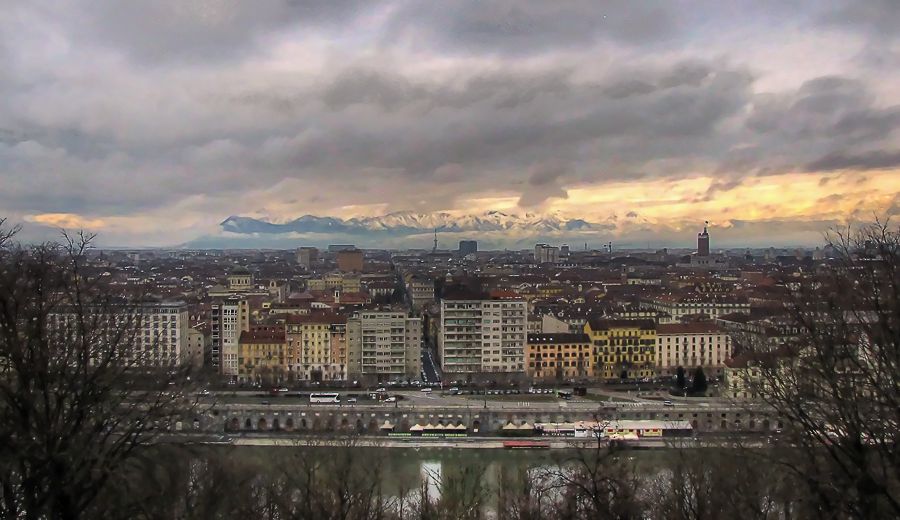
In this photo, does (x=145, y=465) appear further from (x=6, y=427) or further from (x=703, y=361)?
(x=703, y=361)

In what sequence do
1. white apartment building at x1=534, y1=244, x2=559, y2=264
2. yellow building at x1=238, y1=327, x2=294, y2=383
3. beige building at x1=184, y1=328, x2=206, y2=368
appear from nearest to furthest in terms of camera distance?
yellow building at x1=238, y1=327, x2=294, y2=383 → beige building at x1=184, y1=328, x2=206, y2=368 → white apartment building at x1=534, y1=244, x2=559, y2=264

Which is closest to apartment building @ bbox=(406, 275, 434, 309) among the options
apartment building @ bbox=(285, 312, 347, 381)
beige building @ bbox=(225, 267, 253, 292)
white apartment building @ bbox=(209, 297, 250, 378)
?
beige building @ bbox=(225, 267, 253, 292)

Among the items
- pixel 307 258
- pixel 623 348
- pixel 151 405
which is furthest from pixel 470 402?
Result: pixel 307 258

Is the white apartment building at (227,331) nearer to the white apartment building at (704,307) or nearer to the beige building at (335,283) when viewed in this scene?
the white apartment building at (704,307)

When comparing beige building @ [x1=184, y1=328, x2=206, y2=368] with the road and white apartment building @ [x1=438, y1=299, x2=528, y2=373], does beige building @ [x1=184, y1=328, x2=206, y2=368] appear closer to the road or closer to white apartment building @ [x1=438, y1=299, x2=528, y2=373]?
the road

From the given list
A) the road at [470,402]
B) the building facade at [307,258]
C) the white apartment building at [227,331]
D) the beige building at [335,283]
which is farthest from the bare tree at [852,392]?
the building facade at [307,258]

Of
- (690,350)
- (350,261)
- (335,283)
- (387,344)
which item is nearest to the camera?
(387,344)

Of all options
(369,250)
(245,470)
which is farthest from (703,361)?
(369,250)

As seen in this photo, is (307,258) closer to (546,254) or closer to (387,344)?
(546,254)
